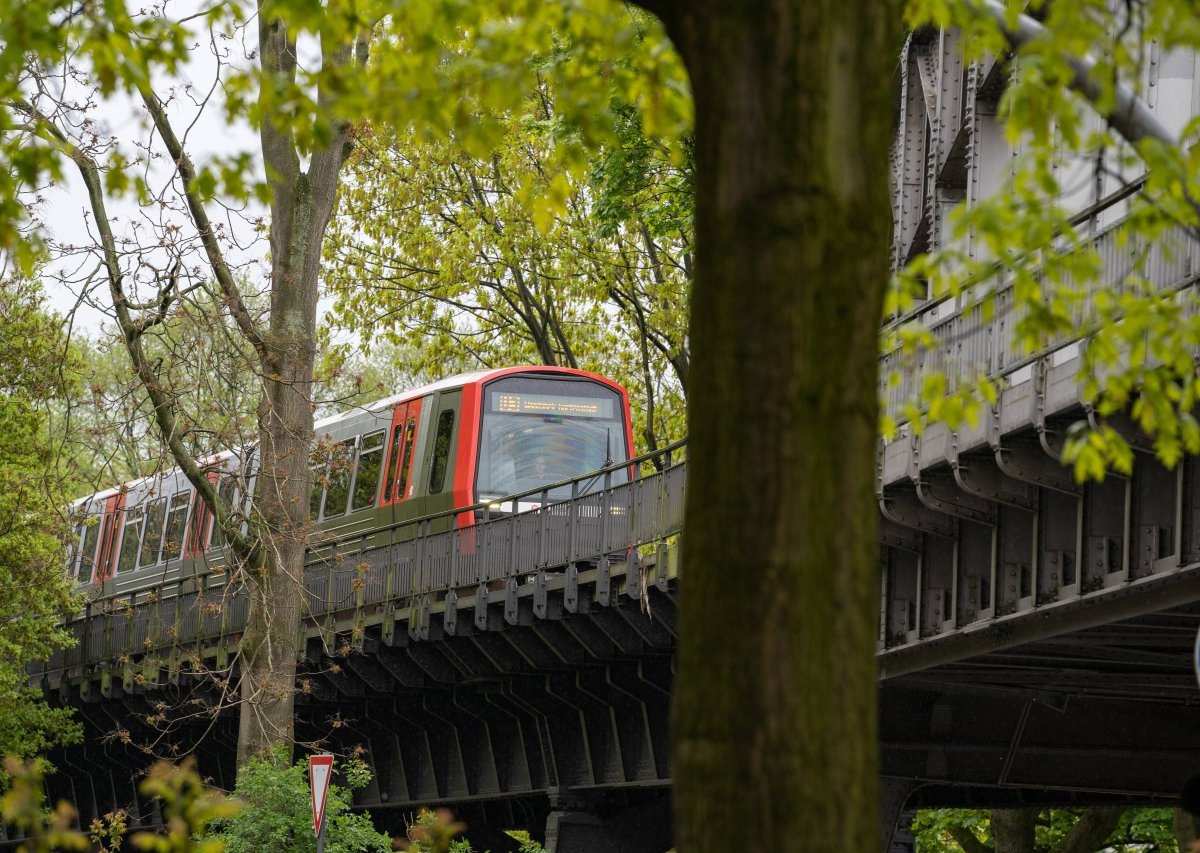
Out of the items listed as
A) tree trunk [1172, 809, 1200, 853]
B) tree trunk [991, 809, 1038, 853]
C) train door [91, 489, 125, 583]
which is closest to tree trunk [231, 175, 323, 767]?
tree trunk [1172, 809, 1200, 853]

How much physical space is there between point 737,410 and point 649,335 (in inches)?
1279

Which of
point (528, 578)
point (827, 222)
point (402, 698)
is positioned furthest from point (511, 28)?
point (402, 698)

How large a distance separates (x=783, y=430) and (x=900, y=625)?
1403 centimetres

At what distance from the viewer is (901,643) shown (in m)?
18.6

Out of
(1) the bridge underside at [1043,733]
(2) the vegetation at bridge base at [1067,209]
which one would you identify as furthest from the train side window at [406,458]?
(2) the vegetation at bridge base at [1067,209]

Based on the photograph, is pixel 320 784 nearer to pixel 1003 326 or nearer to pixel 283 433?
pixel 283 433

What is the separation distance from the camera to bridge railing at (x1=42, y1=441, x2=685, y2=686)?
22484 mm

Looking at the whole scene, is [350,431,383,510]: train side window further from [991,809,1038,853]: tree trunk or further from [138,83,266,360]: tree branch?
[991,809,1038,853]: tree trunk

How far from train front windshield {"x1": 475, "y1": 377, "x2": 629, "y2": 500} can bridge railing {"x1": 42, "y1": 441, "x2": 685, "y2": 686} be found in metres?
0.34

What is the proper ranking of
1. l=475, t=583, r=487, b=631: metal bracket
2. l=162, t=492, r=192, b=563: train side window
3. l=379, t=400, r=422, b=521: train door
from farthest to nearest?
A: l=162, t=492, r=192, b=563: train side window
l=379, t=400, r=422, b=521: train door
l=475, t=583, r=487, b=631: metal bracket

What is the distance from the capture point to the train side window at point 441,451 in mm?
27984

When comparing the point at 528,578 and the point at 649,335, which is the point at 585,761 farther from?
the point at 649,335

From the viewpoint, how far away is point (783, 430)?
16.7 ft

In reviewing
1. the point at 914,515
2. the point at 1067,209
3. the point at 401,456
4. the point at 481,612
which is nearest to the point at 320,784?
the point at 481,612
